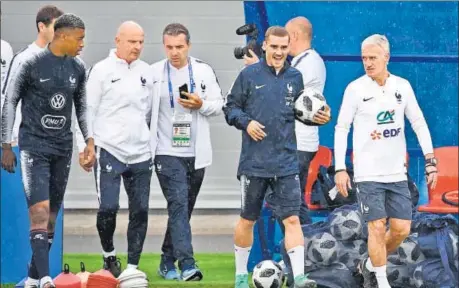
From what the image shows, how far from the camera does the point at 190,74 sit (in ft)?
34.9

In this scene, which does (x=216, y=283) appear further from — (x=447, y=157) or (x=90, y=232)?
(x=90, y=232)

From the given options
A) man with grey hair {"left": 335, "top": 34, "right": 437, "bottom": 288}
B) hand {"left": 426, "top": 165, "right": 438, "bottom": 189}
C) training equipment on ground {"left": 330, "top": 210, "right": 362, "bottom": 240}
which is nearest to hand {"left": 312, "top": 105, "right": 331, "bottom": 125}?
man with grey hair {"left": 335, "top": 34, "right": 437, "bottom": 288}

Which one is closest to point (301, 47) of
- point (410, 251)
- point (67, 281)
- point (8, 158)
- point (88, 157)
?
point (410, 251)

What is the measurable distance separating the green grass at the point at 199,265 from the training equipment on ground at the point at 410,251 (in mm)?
1279

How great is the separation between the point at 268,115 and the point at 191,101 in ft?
3.10

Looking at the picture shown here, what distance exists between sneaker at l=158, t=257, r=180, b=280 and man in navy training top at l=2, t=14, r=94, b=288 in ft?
4.13

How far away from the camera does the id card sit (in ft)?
34.7

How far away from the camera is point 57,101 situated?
984 centimetres

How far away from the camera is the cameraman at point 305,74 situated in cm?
1104

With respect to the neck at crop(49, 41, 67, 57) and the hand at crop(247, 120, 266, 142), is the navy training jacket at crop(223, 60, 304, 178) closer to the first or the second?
the hand at crop(247, 120, 266, 142)

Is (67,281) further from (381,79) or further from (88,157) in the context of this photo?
(381,79)

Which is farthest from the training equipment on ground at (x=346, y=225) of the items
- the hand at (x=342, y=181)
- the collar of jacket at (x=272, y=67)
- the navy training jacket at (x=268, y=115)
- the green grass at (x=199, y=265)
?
the collar of jacket at (x=272, y=67)

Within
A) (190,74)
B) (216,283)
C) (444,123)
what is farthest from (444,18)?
(216,283)

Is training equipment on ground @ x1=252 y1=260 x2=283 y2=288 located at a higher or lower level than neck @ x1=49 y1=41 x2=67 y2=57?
lower
